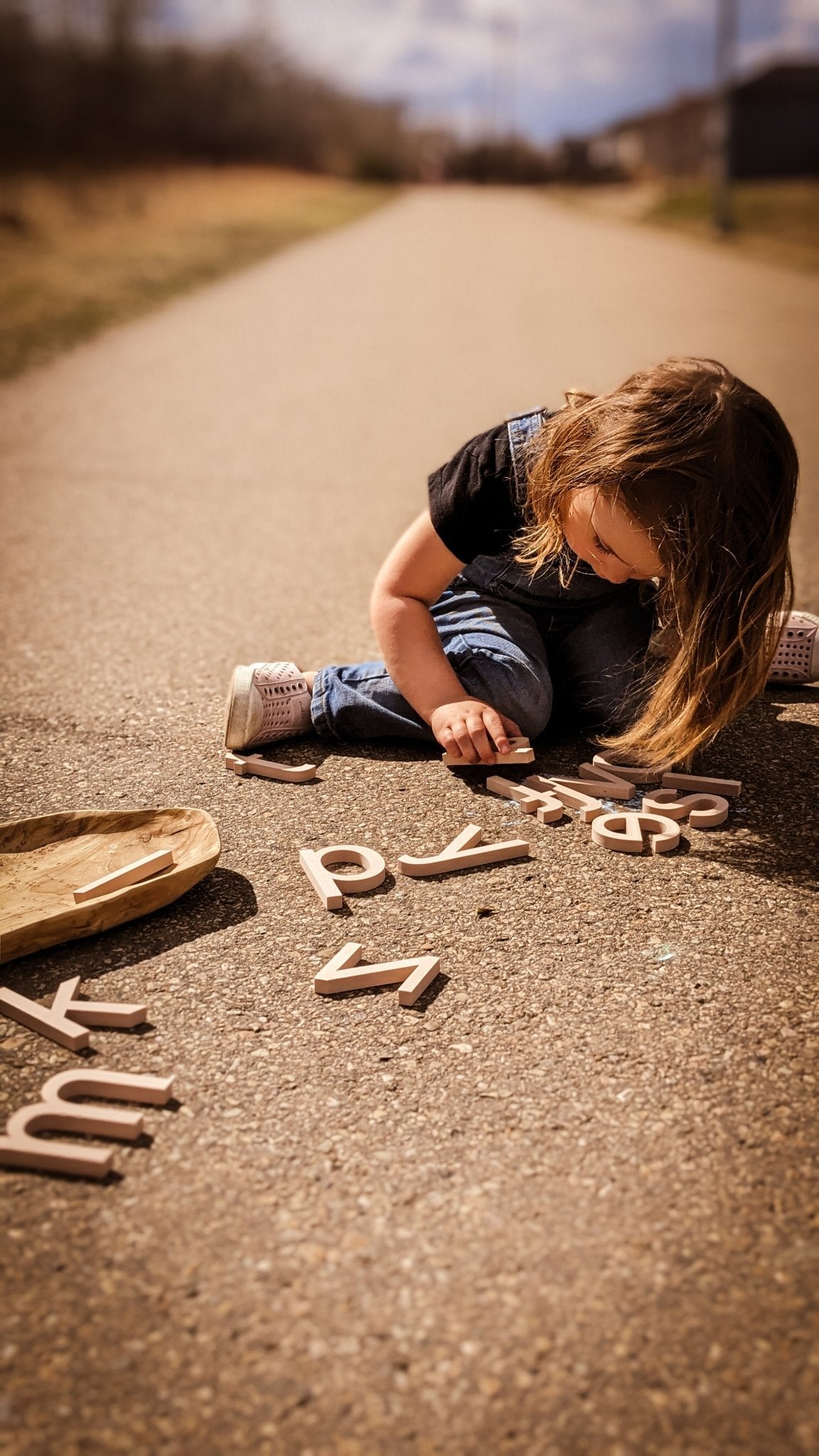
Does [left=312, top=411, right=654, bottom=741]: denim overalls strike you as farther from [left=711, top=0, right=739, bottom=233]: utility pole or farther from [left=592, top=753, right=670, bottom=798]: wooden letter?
[left=711, top=0, right=739, bottom=233]: utility pole

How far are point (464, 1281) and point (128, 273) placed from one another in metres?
16.7

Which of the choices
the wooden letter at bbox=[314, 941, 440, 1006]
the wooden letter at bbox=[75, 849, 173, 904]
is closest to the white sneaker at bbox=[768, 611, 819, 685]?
the wooden letter at bbox=[314, 941, 440, 1006]

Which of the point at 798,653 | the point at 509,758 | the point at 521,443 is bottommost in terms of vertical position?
the point at 509,758

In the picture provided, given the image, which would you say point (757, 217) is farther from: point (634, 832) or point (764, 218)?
point (634, 832)

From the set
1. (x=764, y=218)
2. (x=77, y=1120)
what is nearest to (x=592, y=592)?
(x=77, y=1120)

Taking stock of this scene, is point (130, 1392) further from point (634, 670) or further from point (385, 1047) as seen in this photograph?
point (634, 670)

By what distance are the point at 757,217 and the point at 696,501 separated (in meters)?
29.5

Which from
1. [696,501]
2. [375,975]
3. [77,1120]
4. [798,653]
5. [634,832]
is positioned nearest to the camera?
[77,1120]

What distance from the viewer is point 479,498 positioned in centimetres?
326

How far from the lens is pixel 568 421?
2963 millimetres

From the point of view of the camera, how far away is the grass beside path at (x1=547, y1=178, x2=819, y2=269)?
75.0 feet

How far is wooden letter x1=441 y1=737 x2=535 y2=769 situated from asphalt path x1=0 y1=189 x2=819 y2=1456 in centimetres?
9

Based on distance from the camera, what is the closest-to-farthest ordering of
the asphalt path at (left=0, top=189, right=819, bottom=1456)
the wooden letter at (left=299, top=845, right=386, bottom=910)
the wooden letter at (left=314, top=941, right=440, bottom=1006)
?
the asphalt path at (left=0, top=189, right=819, bottom=1456)
the wooden letter at (left=314, top=941, right=440, bottom=1006)
the wooden letter at (left=299, top=845, right=386, bottom=910)

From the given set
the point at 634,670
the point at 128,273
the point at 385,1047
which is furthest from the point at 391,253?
the point at 385,1047
